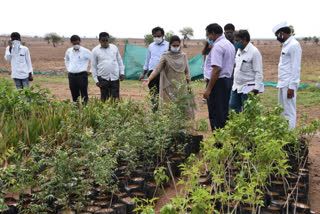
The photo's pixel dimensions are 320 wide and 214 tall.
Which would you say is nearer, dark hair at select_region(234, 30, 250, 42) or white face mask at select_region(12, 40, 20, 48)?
dark hair at select_region(234, 30, 250, 42)

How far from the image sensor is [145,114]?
4.00m

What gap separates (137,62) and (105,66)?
7.36 meters

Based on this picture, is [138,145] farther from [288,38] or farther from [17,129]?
[288,38]

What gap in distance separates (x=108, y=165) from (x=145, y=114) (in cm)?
141

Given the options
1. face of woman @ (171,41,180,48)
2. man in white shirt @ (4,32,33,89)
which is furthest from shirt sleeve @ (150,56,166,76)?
man in white shirt @ (4,32,33,89)

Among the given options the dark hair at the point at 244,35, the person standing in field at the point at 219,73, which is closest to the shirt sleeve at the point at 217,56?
the person standing in field at the point at 219,73

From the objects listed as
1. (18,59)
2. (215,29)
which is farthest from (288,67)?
(18,59)

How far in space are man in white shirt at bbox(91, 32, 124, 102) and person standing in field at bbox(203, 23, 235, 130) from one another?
2152mm

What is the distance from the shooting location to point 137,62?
13.0m

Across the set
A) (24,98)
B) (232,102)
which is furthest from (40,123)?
(232,102)

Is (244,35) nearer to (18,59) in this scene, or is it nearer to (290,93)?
(290,93)

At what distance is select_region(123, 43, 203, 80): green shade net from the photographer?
41.6 ft

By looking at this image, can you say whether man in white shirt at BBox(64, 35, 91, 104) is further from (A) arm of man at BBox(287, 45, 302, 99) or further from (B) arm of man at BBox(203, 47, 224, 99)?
(A) arm of man at BBox(287, 45, 302, 99)

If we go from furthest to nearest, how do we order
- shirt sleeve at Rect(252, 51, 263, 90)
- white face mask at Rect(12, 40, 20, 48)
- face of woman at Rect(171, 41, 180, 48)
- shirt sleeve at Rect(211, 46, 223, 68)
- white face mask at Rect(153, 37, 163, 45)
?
white face mask at Rect(12, 40, 20, 48)
white face mask at Rect(153, 37, 163, 45)
face of woman at Rect(171, 41, 180, 48)
shirt sleeve at Rect(252, 51, 263, 90)
shirt sleeve at Rect(211, 46, 223, 68)
